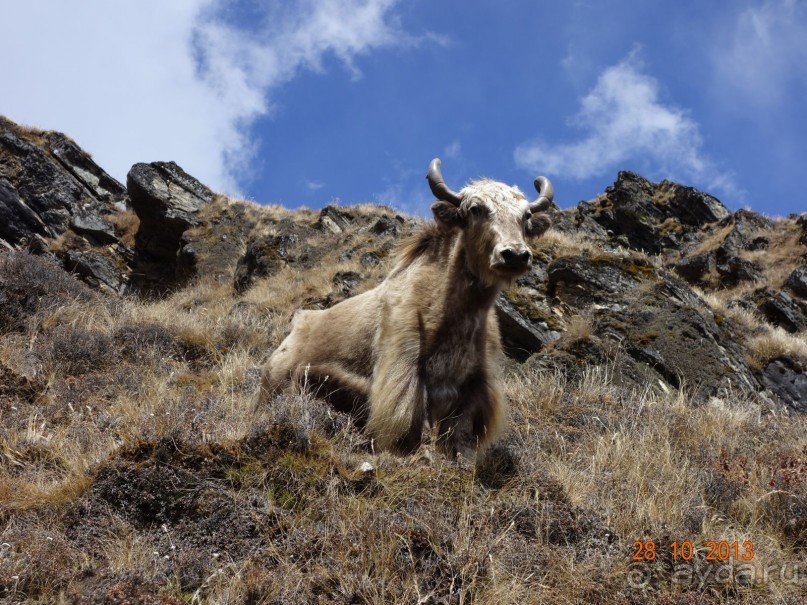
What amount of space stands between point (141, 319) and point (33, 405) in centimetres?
479

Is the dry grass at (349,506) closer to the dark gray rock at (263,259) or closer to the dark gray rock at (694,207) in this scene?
the dark gray rock at (263,259)

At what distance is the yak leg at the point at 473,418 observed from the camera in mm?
5414

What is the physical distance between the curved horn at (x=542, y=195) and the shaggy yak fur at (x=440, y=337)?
0.03 meters

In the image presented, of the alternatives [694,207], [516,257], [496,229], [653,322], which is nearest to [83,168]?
[653,322]

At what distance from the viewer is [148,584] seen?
3.22m

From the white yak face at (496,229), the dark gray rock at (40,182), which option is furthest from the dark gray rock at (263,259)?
the white yak face at (496,229)

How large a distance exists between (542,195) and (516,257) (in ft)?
5.37

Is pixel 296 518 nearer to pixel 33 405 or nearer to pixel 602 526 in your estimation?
pixel 602 526

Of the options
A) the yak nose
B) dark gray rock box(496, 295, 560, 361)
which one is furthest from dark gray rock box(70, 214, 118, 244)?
the yak nose

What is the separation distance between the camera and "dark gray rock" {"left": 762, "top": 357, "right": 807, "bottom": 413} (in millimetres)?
10438

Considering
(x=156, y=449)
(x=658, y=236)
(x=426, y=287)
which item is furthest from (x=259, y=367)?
(x=658, y=236)

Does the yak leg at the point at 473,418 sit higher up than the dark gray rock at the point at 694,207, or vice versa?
the dark gray rock at the point at 694,207

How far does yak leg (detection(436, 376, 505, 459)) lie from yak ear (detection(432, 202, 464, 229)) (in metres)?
1.42

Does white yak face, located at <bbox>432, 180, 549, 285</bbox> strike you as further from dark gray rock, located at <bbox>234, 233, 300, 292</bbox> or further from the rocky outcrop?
dark gray rock, located at <bbox>234, 233, 300, 292</bbox>
